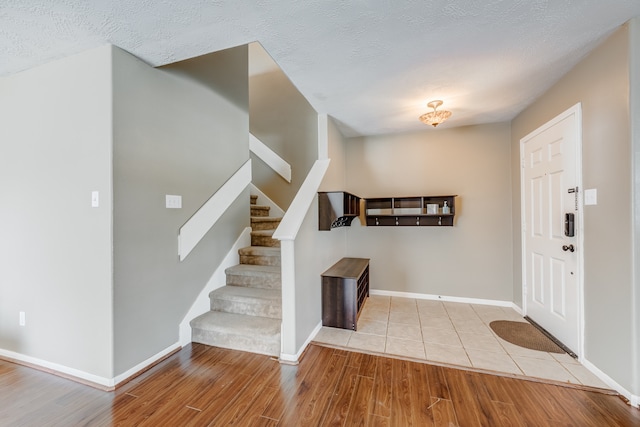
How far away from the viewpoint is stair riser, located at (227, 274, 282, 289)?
2.77m

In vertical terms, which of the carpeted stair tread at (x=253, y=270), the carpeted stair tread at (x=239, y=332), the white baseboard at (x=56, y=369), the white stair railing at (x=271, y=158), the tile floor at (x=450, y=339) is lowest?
the tile floor at (x=450, y=339)

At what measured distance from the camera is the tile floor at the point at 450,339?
81.1 inches

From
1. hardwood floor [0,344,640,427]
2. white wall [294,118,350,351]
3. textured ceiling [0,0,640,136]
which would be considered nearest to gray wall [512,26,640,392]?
textured ceiling [0,0,640,136]

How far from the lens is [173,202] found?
2.30m

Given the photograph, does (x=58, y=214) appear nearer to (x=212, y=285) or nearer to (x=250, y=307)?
(x=212, y=285)

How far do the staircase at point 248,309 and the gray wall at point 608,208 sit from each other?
2477 millimetres

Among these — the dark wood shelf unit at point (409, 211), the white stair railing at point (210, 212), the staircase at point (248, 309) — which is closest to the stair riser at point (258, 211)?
the white stair railing at point (210, 212)

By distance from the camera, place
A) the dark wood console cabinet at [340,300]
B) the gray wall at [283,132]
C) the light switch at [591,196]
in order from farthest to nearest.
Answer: the gray wall at [283,132]
the dark wood console cabinet at [340,300]
the light switch at [591,196]

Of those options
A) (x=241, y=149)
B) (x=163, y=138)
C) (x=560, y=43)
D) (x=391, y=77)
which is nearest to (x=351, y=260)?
(x=241, y=149)

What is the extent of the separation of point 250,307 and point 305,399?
3.57 feet

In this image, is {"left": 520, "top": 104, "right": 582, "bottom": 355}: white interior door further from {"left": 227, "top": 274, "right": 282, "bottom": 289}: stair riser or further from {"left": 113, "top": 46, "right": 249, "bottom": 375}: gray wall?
{"left": 113, "top": 46, "right": 249, "bottom": 375}: gray wall

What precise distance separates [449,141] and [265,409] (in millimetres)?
3781

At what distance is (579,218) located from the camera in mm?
2123

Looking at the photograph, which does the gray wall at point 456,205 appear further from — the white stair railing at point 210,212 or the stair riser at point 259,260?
the white stair railing at point 210,212
